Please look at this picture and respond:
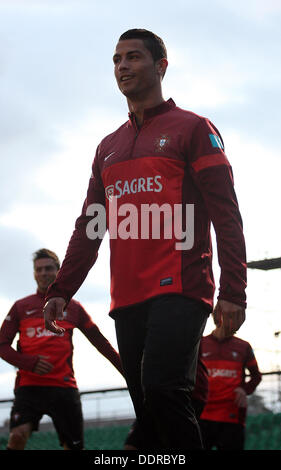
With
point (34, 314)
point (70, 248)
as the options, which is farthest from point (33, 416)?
point (70, 248)

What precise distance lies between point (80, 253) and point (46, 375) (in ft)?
13.3

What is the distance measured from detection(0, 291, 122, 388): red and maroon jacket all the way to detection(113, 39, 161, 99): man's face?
13.4ft

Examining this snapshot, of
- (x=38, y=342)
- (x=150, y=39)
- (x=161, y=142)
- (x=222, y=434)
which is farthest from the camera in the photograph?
(x=222, y=434)

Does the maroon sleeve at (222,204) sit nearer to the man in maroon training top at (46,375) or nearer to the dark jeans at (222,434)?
the man in maroon training top at (46,375)

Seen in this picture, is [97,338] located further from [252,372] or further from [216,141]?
[216,141]

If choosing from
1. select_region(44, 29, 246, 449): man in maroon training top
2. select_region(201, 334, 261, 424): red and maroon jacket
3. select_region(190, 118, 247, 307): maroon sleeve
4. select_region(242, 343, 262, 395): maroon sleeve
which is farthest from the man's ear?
select_region(242, 343, 262, 395): maroon sleeve

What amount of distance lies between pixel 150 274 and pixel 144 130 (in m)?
0.84

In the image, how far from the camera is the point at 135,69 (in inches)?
165

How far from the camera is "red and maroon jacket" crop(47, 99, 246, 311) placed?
375cm

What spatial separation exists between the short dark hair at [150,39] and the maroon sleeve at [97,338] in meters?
2.83

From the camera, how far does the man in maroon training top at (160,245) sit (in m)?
3.57

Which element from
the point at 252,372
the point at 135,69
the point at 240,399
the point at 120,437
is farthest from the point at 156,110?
the point at 120,437

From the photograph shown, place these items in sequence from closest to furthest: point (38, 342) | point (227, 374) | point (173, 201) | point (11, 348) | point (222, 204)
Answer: point (222, 204), point (173, 201), point (11, 348), point (38, 342), point (227, 374)
